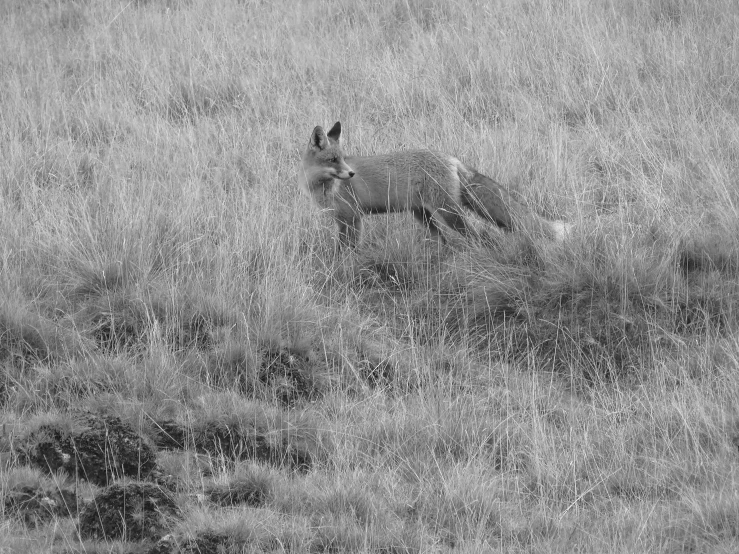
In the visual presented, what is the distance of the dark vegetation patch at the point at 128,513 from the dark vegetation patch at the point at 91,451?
0.88ft

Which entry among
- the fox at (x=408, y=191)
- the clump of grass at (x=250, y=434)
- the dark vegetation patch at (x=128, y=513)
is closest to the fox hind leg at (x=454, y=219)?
the fox at (x=408, y=191)

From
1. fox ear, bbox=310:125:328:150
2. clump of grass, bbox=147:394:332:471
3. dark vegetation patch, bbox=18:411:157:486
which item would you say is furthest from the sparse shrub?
fox ear, bbox=310:125:328:150

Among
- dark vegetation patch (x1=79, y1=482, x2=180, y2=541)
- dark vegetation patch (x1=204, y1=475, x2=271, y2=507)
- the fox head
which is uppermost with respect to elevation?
the fox head

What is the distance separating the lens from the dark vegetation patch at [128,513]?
12.4 feet

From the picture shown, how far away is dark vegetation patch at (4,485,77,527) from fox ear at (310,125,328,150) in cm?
369

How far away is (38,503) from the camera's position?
396 centimetres

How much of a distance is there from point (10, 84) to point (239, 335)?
17.0ft

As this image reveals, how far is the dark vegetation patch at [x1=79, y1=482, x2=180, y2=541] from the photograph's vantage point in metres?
3.78

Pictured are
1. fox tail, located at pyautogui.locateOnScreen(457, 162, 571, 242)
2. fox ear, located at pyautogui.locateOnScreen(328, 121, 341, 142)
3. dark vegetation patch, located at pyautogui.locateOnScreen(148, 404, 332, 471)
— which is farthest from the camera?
fox ear, located at pyautogui.locateOnScreen(328, 121, 341, 142)

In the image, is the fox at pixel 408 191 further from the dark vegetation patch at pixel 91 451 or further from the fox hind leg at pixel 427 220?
the dark vegetation patch at pixel 91 451

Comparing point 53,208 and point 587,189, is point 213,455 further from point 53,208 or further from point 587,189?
point 587,189

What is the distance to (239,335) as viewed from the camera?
5336 millimetres

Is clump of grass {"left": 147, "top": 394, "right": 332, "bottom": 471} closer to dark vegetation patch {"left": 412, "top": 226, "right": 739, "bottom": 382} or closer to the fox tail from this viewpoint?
dark vegetation patch {"left": 412, "top": 226, "right": 739, "bottom": 382}

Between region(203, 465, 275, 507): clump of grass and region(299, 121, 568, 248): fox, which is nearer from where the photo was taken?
region(203, 465, 275, 507): clump of grass
